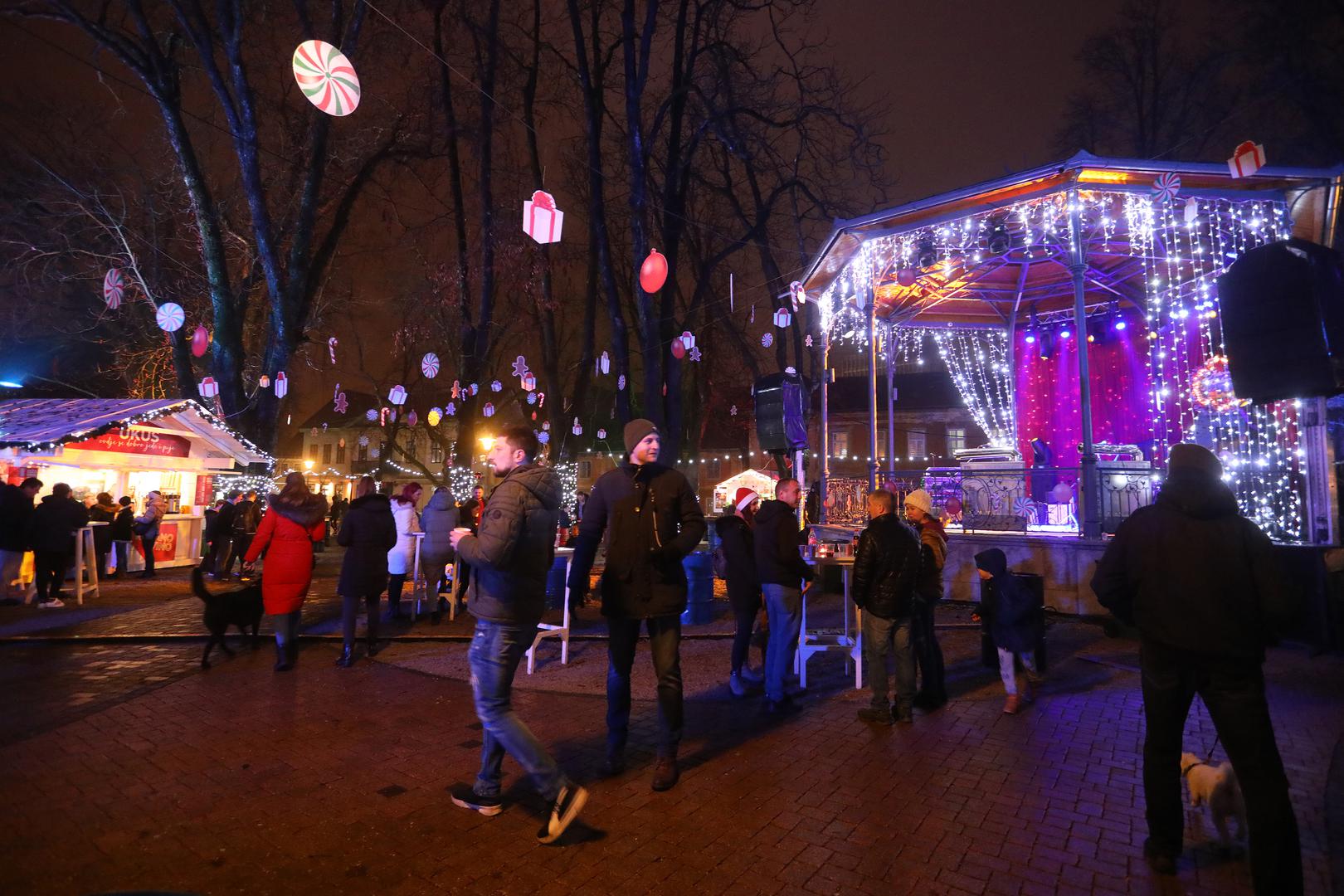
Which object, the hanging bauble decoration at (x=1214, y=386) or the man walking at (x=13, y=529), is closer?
the man walking at (x=13, y=529)

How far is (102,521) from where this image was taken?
13164mm

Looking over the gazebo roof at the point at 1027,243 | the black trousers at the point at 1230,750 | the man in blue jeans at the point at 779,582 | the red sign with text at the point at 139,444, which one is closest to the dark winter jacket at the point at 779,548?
the man in blue jeans at the point at 779,582

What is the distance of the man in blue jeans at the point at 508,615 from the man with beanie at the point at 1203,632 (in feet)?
8.84

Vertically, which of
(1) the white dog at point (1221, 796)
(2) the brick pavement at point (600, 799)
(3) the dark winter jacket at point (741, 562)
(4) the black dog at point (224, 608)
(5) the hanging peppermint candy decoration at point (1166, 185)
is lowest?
(2) the brick pavement at point (600, 799)

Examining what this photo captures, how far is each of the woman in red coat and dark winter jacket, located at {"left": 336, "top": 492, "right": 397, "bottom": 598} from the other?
41 centimetres

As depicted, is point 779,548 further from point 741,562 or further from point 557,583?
point 557,583

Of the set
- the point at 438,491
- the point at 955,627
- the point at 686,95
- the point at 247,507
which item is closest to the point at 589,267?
the point at 686,95

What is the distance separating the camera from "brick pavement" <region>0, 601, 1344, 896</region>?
122 inches

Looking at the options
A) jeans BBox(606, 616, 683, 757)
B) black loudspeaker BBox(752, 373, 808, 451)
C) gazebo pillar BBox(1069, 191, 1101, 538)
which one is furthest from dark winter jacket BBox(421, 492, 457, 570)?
gazebo pillar BBox(1069, 191, 1101, 538)

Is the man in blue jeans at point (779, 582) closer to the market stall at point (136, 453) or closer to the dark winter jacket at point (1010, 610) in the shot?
the dark winter jacket at point (1010, 610)

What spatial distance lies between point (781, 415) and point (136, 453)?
13.3 m

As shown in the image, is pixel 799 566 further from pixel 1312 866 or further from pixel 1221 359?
pixel 1221 359

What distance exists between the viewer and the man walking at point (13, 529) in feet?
33.6

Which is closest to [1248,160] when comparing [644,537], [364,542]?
[644,537]
